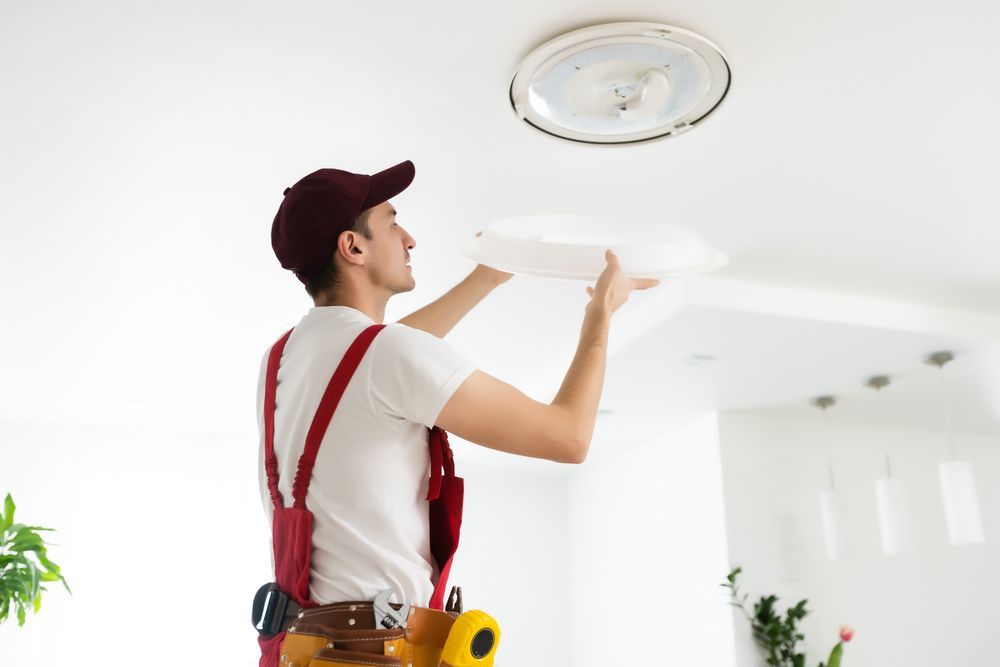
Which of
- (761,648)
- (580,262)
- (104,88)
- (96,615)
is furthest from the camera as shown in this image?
(96,615)

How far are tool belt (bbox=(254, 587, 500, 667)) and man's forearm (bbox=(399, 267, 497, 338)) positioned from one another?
643mm

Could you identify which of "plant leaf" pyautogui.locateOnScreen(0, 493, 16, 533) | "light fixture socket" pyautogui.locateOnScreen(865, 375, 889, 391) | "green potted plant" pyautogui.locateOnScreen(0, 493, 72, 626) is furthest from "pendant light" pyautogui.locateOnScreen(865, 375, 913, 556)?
"plant leaf" pyautogui.locateOnScreen(0, 493, 16, 533)

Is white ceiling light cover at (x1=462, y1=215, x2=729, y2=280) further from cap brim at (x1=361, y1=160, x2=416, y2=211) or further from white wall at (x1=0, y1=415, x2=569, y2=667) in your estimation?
white wall at (x1=0, y1=415, x2=569, y2=667)

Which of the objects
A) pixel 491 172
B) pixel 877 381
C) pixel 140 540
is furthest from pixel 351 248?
pixel 140 540

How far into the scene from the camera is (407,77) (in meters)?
2.08

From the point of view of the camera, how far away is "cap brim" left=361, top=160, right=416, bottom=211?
126 centimetres

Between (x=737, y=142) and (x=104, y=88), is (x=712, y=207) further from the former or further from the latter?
(x=104, y=88)

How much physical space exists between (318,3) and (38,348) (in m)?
3.05

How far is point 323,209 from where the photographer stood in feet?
4.02

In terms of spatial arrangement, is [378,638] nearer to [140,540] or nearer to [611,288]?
[611,288]

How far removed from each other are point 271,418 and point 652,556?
467cm

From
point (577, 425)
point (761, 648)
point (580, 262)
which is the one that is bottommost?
point (761, 648)

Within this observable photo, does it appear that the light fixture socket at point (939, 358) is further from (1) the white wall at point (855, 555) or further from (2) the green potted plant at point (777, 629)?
(2) the green potted plant at point (777, 629)

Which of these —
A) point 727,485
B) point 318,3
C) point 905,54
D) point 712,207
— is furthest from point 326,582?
point 727,485
